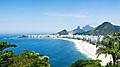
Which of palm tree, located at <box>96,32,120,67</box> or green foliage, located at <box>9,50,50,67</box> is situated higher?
palm tree, located at <box>96,32,120,67</box>

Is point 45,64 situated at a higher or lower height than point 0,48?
lower

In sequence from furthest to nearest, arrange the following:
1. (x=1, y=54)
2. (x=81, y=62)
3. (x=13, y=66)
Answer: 1. (x=81, y=62)
2. (x=1, y=54)
3. (x=13, y=66)

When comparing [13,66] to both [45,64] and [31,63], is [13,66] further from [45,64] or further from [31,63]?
[45,64]

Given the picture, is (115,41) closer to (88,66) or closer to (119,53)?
(119,53)

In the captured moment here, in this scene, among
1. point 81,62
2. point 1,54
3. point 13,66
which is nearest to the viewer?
point 13,66

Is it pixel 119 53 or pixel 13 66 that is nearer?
pixel 13 66

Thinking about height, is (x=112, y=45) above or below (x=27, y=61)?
above

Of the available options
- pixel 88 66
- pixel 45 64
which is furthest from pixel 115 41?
pixel 45 64

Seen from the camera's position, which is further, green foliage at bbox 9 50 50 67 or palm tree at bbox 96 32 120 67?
palm tree at bbox 96 32 120 67

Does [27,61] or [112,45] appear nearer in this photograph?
[27,61]

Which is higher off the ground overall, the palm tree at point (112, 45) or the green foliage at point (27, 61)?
the palm tree at point (112, 45)

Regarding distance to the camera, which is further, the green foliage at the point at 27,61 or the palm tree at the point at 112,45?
the palm tree at the point at 112,45
